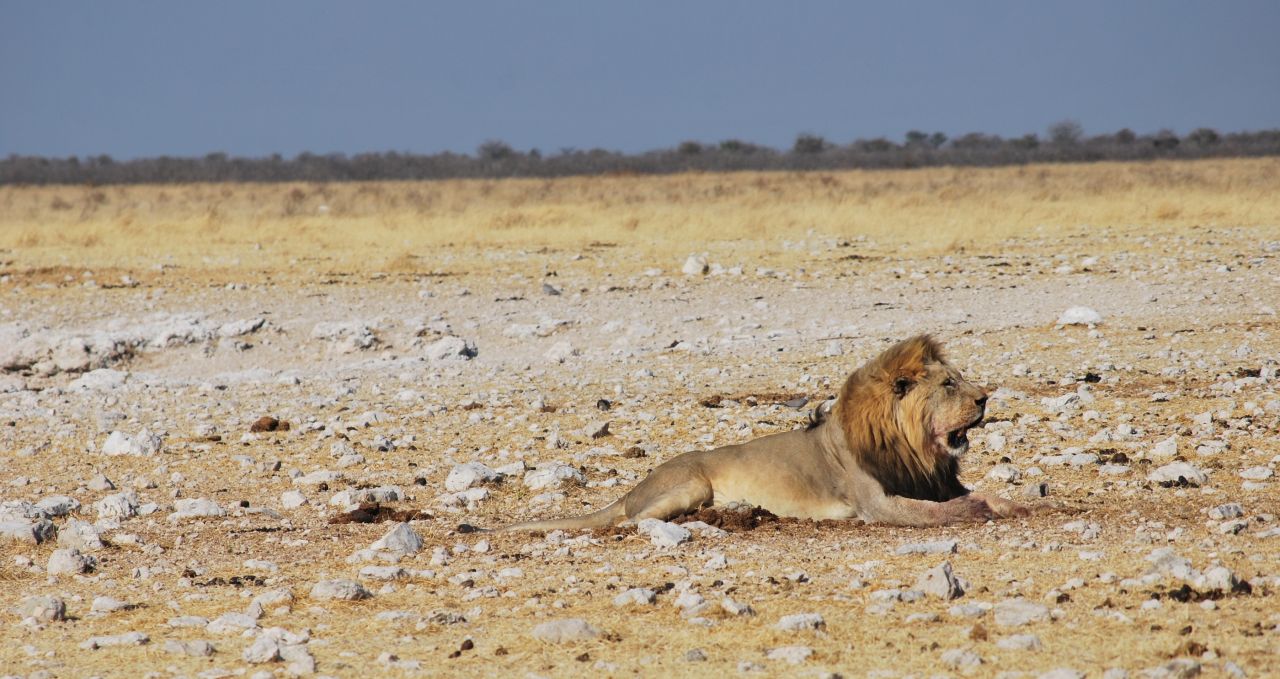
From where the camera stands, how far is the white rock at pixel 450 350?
14305mm

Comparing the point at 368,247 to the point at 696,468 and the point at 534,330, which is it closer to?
the point at 534,330

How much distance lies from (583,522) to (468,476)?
147cm

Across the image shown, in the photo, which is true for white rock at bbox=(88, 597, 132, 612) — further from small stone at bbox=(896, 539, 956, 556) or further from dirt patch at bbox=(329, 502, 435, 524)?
small stone at bbox=(896, 539, 956, 556)

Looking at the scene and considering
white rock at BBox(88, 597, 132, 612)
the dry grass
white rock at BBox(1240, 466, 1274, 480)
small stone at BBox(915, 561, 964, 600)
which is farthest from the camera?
the dry grass

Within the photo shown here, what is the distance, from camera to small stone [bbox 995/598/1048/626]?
5.00 metres

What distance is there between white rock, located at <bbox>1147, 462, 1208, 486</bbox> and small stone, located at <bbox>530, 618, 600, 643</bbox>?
152 inches

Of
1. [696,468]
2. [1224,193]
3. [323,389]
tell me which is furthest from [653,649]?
[1224,193]

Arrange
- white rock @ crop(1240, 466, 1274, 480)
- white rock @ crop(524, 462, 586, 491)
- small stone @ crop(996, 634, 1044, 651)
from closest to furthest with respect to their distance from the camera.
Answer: small stone @ crop(996, 634, 1044, 651)
white rock @ crop(1240, 466, 1274, 480)
white rock @ crop(524, 462, 586, 491)

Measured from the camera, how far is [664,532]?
6.80 m

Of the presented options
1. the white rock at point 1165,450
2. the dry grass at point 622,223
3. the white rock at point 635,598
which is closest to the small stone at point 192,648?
the white rock at point 635,598

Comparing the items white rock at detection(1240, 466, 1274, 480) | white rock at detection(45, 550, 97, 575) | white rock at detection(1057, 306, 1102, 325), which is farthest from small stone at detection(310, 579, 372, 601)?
Result: white rock at detection(1057, 306, 1102, 325)

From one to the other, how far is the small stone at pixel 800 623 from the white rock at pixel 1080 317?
9.26 metres

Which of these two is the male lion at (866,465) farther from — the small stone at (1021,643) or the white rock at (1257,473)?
the small stone at (1021,643)

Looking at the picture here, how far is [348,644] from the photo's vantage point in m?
5.23
